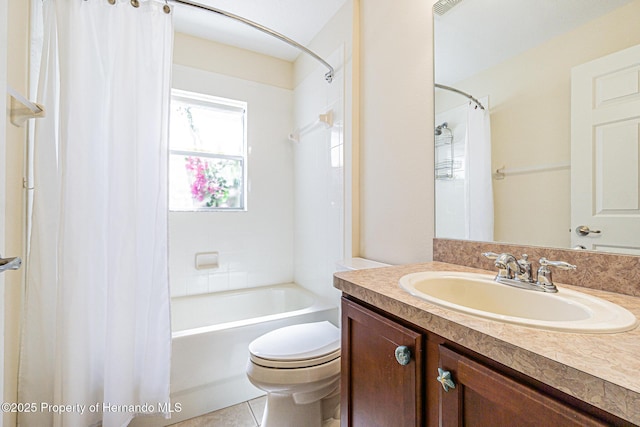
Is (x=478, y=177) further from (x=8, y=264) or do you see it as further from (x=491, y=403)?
(x=8, y=264)

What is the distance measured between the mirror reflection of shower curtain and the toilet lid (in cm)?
80

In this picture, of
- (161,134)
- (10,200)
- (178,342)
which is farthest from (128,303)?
(161,134)

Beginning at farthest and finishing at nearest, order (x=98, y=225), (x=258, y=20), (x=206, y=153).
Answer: (x=206, y=153)
(x=258, y=20)
(x=98, y=225)

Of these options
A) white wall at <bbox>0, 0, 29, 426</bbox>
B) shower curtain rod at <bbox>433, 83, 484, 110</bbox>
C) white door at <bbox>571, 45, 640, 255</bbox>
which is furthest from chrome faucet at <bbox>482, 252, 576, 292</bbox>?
white wall at <bbox>0, 0, 29, 426</bbox>

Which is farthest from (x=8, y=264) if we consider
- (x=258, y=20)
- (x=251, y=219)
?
(x=258, y=20)

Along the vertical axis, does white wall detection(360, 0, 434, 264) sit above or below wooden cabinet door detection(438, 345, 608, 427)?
above

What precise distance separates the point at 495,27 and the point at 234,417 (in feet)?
7.12

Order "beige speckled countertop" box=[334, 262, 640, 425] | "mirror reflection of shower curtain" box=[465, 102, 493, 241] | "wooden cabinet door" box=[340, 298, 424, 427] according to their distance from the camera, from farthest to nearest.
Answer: "mirror reflection of shower curtain" box=[465, 102, 493, 241], "wooden cabinet door" box=[340, 298, 424, 427], "beige speckled countertop" box=[334, 262, 640, 425]

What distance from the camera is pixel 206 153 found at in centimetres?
231

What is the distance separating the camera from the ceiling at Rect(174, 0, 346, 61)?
177cm

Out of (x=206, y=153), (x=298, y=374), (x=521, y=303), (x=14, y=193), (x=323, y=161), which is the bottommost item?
(x=298, y=374)

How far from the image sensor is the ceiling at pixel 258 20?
177 cm

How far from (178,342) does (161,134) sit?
105cm

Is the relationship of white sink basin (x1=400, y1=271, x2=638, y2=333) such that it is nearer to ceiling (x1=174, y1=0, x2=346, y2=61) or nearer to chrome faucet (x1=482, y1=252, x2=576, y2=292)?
chrome faucet (x1=482, y1=252, x2=576, y2=292)
